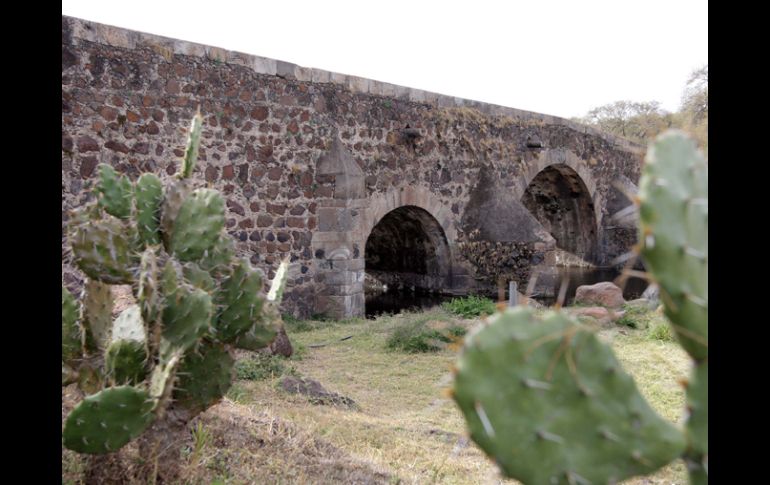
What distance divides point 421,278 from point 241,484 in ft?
28.8

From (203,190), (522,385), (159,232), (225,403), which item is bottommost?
(225,403)

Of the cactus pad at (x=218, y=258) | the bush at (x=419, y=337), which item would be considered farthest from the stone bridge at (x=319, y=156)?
the cactus pad at (x=218, y=258)

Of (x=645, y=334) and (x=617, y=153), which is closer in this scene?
(x=645, y=334)

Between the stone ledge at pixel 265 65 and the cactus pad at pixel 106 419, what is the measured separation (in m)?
3.64

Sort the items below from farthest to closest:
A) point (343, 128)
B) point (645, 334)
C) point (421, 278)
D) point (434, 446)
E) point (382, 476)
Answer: point (421, 278), point (343, 128), point (645, 334), point (434, 446), point (382, 476)

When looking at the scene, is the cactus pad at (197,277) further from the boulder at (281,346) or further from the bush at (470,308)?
the bush at (470,308)

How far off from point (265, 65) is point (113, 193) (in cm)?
500

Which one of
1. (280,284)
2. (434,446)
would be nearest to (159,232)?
(280,284)

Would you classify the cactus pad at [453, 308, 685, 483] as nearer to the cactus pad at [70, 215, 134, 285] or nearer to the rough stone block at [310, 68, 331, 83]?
the cactus pad at [70, 215, 134, 285]

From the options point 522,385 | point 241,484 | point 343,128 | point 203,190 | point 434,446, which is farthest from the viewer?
point 343,128

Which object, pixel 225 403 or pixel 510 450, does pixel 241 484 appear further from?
pixel 510 450

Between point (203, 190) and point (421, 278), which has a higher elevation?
point (203, 190)

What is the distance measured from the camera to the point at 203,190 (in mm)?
3182

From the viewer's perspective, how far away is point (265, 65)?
26.1 feet
